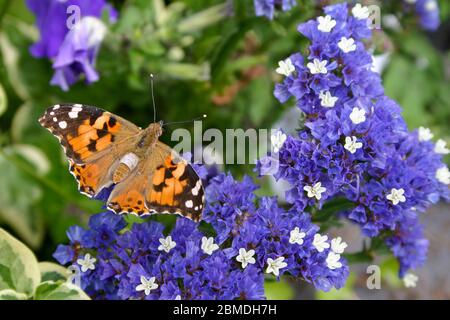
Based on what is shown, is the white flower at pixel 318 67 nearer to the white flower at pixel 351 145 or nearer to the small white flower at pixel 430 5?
the white flower at pixel 351 145

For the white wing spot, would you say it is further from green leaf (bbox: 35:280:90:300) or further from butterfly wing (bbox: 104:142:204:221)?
green leaf (bbox: 35:280:90:300)

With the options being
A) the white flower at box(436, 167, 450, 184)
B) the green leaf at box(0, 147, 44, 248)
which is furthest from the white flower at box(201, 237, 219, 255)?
the green leaf at box(0, 147, 44, 248)

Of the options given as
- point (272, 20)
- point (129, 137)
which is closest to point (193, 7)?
point (272, 20)

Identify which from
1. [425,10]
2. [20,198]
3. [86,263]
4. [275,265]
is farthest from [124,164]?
[425,10]

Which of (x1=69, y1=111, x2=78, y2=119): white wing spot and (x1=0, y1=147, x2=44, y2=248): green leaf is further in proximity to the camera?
(x1=0, y1=147, x2=44, y2=248): green leaf

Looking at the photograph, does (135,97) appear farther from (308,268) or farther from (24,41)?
(308,268)

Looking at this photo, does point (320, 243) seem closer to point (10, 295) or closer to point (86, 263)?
point (86, 263)
